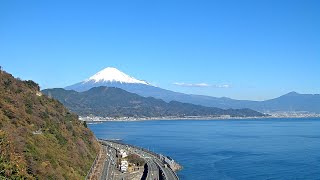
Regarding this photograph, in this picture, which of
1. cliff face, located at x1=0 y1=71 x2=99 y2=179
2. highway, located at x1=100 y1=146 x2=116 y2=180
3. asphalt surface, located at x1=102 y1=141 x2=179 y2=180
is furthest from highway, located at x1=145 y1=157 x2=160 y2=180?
cliff face, located at x1=0 y1=71 x2=99 y2=179

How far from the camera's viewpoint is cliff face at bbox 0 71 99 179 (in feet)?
77.5

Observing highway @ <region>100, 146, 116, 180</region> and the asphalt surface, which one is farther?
the asphalt surface

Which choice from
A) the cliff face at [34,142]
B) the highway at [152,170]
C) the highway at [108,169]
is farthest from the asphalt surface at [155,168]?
the cliff face at [34,142]

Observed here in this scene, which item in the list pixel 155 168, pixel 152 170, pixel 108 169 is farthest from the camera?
pixel 155 168

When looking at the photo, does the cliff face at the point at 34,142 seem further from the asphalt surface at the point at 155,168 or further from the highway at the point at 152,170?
the asphalt surface at the point at 155,168

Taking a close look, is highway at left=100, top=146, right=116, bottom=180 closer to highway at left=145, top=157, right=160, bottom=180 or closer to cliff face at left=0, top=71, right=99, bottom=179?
cliff face at left=0, top=71, right=99, bottom=179

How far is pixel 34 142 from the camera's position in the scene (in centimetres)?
2942

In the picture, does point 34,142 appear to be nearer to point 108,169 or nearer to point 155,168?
point 108,169

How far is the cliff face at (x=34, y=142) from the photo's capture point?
Answer: 77.5 ft

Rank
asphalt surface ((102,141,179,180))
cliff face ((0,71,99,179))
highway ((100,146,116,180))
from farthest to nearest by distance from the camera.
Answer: asphalt surface ((102,141,179,180))
highway ((100,146,116,180))
cliff face ((0,71,99,179))

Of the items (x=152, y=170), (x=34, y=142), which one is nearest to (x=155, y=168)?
(x=152, y=170)

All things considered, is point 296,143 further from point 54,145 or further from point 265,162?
point 54,145

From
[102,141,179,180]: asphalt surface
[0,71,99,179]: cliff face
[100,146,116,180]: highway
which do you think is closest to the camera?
[0,71,99,179]: cliff face

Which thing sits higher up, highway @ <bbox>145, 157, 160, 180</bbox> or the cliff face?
the cliff face
